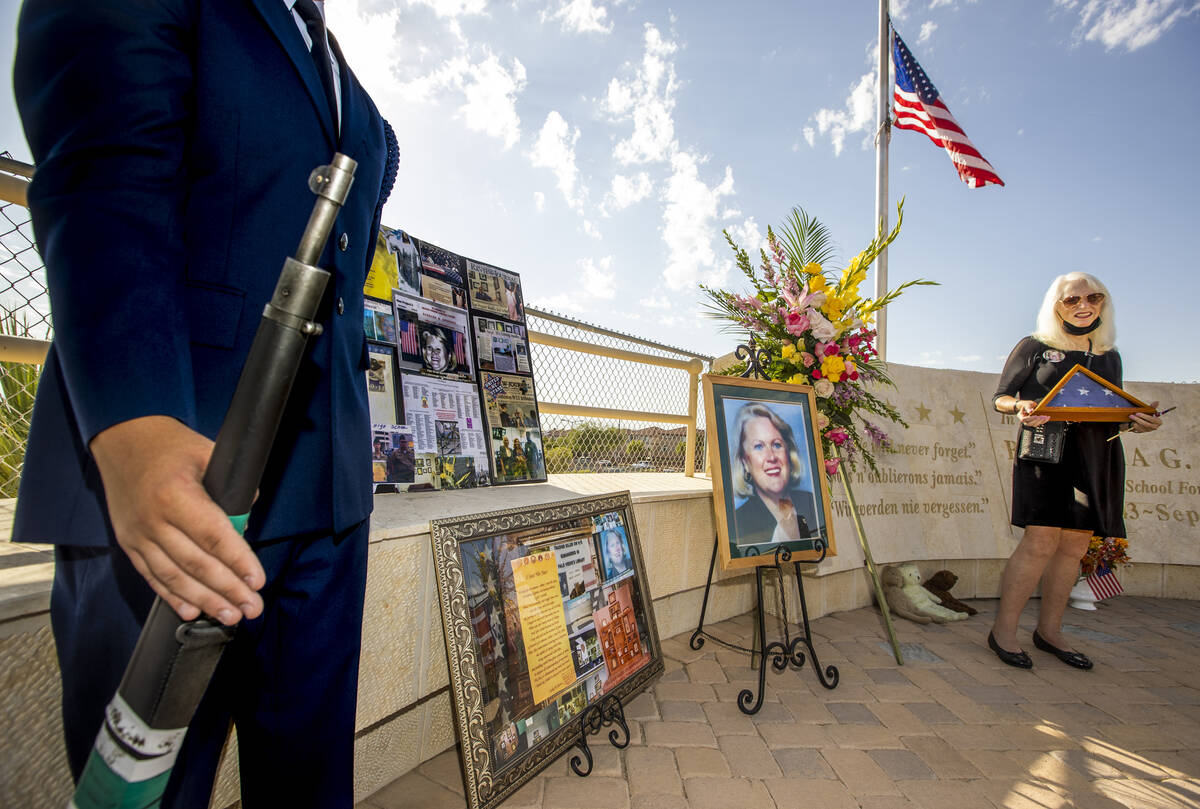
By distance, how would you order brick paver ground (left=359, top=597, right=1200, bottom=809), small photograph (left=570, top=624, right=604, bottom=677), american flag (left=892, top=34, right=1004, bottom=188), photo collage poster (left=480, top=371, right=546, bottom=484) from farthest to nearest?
american flag (left=892, top=34, right=1004, bottom=188)
photo collage poster (left=480, top=371, right=546, bottom=484)
small photograph (left=570, top=624, right=604, bottom=677)
brick paver ground (left=359, top=597, right=1200, bottom=809)

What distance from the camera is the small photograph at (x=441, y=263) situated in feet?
8.07

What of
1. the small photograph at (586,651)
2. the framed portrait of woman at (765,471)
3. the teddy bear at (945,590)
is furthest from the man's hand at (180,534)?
the teddy bear at (945,590)

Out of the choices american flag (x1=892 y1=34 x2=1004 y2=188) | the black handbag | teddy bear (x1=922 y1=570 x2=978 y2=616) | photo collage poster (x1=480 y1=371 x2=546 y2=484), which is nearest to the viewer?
photo collage poster (x1=480 y1=371 x2=546 y2=484)

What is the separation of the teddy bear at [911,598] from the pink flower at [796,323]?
7.06 feet

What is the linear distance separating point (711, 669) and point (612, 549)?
113cm

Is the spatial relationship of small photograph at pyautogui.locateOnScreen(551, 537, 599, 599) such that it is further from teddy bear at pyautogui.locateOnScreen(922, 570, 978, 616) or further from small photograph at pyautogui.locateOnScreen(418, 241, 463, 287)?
teddy bear at pyautogui.locateOnScreen(922, 570, 978, 616)

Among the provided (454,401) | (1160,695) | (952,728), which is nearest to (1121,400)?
(1160,695)

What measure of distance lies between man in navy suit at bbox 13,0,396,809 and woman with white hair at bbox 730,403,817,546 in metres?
2.09

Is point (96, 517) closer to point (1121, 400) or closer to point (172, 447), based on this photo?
point (172, 447)

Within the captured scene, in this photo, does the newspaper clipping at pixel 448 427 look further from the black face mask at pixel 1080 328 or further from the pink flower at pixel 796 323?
the black face mask at pixel 1080 328

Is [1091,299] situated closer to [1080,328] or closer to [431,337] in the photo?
[1080,328]

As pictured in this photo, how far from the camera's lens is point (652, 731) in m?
2.25

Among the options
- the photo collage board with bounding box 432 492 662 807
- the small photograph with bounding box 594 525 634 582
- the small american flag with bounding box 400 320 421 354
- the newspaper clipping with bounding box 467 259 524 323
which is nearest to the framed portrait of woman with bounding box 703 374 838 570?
the small photograph with bounding box 594 525 634 582

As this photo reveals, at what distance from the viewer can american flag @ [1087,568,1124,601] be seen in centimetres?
453
